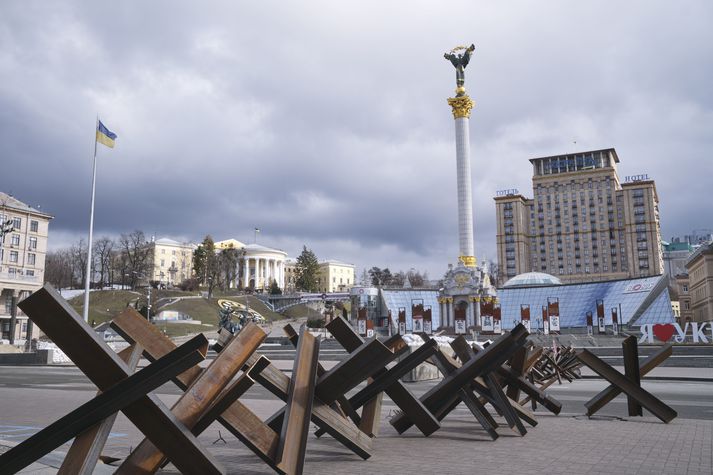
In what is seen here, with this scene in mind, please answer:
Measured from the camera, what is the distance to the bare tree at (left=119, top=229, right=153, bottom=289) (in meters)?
114

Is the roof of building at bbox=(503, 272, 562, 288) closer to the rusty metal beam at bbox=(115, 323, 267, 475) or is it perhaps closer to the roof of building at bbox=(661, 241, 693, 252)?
the rusty metal beam at bbox=(115, 323, 267, 475)

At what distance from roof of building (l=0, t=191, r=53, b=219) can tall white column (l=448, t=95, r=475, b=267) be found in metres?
60.0

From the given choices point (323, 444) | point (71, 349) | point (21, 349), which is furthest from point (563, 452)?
point (21, 349)

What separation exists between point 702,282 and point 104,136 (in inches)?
3471

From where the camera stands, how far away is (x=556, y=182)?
149 metres

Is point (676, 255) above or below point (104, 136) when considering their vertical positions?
above

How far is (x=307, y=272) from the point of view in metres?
138

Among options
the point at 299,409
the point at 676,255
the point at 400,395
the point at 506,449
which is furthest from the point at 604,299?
the point at 676,255

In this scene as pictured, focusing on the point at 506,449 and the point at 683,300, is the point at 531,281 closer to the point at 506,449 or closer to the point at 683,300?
the point at 683,300

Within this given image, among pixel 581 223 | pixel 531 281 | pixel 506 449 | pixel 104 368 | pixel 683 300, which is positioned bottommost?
pixel 506 449

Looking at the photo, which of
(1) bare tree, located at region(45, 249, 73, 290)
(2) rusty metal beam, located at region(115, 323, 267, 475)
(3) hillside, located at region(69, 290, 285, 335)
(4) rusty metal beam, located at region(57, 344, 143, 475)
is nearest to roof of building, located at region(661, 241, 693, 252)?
(3) hillside, located at region(69, 290, 285, 335)

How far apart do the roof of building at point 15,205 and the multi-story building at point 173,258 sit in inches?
2613

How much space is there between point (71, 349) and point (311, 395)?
7.84 feet

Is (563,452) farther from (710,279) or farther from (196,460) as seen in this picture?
(710,279)
